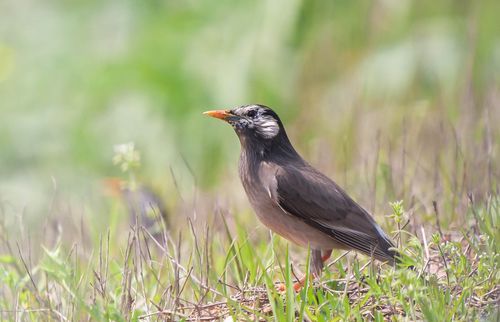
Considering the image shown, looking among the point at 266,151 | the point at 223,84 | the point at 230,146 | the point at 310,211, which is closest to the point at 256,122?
the point at 266,151

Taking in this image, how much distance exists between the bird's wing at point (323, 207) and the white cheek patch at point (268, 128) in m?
0.21

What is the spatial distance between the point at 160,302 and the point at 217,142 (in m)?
5.03

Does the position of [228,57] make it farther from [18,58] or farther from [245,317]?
[245,317]

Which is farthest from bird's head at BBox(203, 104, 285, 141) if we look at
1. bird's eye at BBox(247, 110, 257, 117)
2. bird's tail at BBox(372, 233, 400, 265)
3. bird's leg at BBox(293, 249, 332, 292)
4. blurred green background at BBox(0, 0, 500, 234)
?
blurred green background at BBox(0, 0, 500, 234)

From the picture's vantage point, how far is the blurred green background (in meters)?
8.47

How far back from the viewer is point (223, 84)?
30.0ft

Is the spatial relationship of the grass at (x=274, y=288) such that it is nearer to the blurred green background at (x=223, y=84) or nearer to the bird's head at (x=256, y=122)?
the bird's head at (x=256, y=122)

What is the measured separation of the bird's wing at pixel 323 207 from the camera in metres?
4.77

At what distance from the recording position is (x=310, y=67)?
961 centimetres

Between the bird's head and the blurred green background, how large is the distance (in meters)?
2.20

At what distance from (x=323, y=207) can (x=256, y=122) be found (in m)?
0.61

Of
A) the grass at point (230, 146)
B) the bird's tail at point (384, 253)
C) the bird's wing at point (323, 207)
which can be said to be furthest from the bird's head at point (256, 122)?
the bird's tail at point (384, 253)

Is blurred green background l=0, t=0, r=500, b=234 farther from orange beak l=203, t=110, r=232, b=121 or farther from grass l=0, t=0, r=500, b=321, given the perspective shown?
orange beak l=203, t=110, r=232, b=121

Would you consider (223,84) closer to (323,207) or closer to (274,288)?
(323,207)
